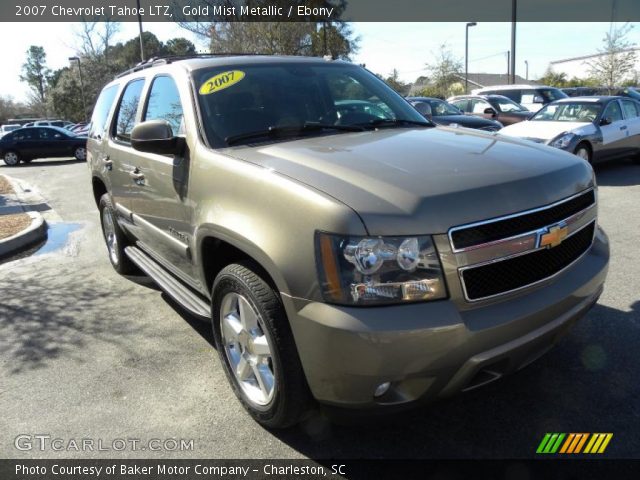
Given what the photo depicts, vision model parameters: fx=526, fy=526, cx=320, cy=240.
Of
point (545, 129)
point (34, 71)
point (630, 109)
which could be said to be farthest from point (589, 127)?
point (34, 71)

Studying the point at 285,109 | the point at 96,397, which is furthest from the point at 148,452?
the point at 285,109

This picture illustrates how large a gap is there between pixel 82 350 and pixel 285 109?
232 centimetres

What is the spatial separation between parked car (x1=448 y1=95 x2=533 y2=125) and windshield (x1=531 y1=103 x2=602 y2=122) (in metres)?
3.60

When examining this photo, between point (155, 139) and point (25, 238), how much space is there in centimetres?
507

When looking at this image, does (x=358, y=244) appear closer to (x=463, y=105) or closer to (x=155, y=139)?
(x=155, y=139)

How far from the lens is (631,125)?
10.7 m

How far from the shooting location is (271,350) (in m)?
2.47

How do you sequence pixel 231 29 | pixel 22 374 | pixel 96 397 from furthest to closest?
pixel 231 29, pixel 22 374, pixel 96 397

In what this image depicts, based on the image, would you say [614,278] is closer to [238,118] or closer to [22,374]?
[238,118]

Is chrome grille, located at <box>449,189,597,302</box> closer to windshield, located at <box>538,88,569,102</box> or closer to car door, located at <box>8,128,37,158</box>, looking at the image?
windshield, located at <box>538,88,569,102</box>

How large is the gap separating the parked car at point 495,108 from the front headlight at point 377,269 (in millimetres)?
13537

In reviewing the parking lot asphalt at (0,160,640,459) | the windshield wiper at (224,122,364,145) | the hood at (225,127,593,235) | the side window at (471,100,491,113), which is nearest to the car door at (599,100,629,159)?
the side window at (471,100,491,113)

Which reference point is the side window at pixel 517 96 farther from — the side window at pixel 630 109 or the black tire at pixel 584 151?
the black tire at pixel 584 151

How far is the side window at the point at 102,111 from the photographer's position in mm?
5287
